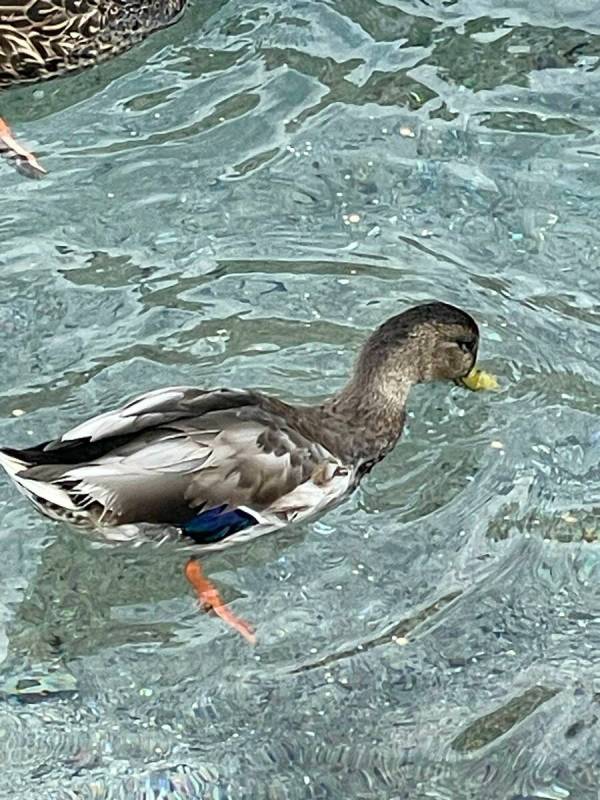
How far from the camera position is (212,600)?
4742mm

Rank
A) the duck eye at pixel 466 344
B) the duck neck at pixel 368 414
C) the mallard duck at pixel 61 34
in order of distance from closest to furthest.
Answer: the duck neck at pixel 368 414, the duck eye at pixel 466 344, the mallard duck at pixel 61 34

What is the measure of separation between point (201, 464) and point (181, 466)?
2.1 inches

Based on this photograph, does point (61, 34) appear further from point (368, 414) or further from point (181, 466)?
point (181, 466)

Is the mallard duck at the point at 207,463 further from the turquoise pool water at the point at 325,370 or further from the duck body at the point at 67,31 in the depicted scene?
the duck body at the point at 67,31

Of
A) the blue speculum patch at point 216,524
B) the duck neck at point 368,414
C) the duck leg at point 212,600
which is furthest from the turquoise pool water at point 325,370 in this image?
the blue speculum patch at point 216,524

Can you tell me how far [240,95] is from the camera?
21.0 feet

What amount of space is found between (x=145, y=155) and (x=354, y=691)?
91.4 inches

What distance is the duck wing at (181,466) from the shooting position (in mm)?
4414

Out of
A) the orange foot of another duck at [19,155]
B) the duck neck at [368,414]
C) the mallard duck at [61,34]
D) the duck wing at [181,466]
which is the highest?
the mallard duck at [61,34]

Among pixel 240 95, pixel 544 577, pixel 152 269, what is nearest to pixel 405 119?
pixel 240 95

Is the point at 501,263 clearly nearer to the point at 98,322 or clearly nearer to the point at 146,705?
the point at 98,322

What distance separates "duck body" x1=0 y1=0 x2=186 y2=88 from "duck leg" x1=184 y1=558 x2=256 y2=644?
7.64 feet

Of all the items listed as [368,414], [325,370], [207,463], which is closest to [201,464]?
[207,463]

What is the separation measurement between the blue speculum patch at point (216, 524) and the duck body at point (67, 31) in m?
2.42
